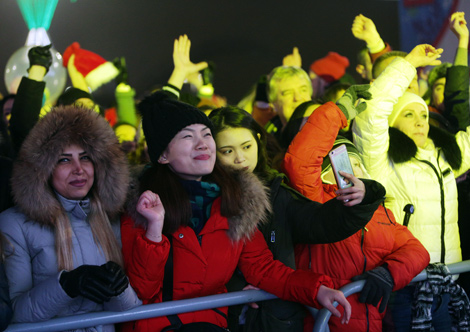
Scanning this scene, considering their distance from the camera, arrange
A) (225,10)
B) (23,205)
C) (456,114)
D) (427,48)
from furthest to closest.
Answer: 1. (225,10)
2. (456,114)
3. (427,48)
4. (23,205)

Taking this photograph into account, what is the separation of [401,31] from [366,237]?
5.65 metres

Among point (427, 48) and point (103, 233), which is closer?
point (103, 233)

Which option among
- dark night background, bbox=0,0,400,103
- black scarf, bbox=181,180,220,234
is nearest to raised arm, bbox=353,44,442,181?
black scarf, bbox=181,180,220,234

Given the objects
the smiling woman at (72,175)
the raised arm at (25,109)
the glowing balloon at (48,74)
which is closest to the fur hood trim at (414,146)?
the smiling woman at (72,175)

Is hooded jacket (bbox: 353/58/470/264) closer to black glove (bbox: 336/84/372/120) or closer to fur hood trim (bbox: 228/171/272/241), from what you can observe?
black glove (bbox: 336/84/372/120)

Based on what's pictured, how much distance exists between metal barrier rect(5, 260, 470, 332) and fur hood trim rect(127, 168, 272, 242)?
0.23 metres

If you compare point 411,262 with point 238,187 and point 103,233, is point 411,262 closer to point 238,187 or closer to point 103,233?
point 238,187

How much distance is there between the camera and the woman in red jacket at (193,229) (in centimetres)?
188

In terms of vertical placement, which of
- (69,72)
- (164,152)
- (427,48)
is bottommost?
(164,152)

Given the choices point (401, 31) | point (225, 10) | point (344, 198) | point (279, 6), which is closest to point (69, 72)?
point (225, 10)

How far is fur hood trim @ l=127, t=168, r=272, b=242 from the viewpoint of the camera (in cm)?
A: 204

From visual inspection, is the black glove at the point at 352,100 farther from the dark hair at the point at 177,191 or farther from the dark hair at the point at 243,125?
the dark hair at the point at 177,191

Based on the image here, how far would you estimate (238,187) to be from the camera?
2.14 meters

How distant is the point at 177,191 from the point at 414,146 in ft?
4.30
